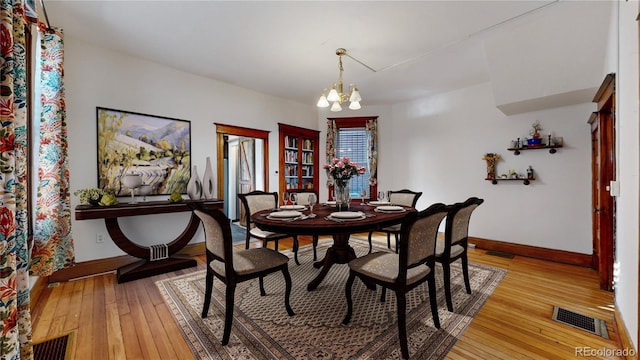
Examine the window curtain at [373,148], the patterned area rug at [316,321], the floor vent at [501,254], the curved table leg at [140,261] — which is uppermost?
the window curtain at [373,148]

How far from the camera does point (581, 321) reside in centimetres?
199

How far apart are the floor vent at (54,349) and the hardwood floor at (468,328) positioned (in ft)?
0.15

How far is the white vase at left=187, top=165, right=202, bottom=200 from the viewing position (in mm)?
3510

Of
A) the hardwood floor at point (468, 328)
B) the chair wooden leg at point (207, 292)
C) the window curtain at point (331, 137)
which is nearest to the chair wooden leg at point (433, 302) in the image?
the hardwood floor at point (468, 328)

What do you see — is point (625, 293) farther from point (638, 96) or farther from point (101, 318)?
point (101, 318)

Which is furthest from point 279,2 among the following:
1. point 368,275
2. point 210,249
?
point 368,275

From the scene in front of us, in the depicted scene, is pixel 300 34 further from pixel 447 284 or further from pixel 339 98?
pixel 447 284

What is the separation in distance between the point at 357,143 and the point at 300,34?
3031 millimetres

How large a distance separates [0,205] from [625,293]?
10.9 ft

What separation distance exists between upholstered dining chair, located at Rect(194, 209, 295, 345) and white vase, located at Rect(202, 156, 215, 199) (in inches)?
72.4

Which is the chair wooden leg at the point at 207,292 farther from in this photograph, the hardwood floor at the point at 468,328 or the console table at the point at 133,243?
the console table at the point at 133,243

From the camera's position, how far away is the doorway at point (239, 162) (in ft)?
13.8

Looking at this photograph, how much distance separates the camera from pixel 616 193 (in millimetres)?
1874

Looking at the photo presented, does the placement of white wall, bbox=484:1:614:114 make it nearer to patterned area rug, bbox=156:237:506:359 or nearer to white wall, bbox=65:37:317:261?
patterned area rug, bbox=156:237:506:359
